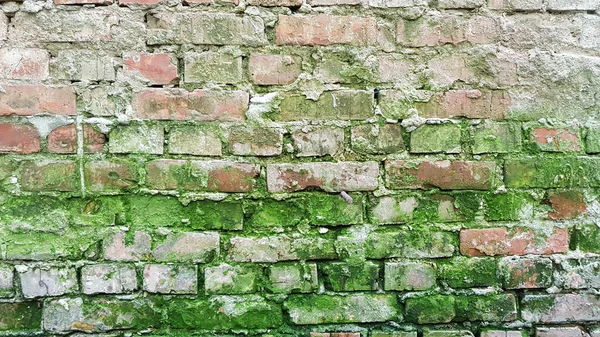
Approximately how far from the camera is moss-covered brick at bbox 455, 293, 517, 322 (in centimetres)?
128

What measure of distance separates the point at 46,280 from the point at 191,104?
1.94 feet

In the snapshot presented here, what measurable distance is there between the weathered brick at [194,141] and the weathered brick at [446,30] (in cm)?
56

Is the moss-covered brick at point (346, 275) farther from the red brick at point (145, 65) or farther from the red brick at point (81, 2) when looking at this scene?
the red brick at point (81, 2)

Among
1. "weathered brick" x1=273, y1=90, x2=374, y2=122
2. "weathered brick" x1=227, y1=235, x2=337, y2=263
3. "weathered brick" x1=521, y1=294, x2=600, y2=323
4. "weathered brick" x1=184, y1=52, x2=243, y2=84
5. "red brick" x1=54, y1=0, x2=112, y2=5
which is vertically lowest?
"weathered brick" x1=521, y1=294, x2=600, y2=323

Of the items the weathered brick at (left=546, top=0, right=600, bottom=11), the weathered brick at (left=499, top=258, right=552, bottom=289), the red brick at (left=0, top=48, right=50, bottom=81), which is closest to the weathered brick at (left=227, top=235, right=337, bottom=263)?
the weathered brick at (left=499, top=258, right=552, bottom=289)

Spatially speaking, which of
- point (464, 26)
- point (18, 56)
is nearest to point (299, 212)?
point (464, 26)

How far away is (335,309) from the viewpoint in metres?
1.26

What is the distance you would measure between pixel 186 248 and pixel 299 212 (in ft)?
1.03

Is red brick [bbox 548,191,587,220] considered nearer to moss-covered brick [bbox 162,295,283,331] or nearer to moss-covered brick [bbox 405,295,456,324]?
moss-covered brick [bbox 405,295,456,324]

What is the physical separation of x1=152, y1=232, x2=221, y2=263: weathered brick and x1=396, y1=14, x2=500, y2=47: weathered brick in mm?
735

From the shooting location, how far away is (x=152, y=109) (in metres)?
1.21

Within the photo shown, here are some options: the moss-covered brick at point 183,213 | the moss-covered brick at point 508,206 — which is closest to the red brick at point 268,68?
the moss-covered brick at point 183,213

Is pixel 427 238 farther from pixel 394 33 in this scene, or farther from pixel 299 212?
pixel 394 33

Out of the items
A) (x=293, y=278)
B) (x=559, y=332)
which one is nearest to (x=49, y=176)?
(x=293, y=278)
